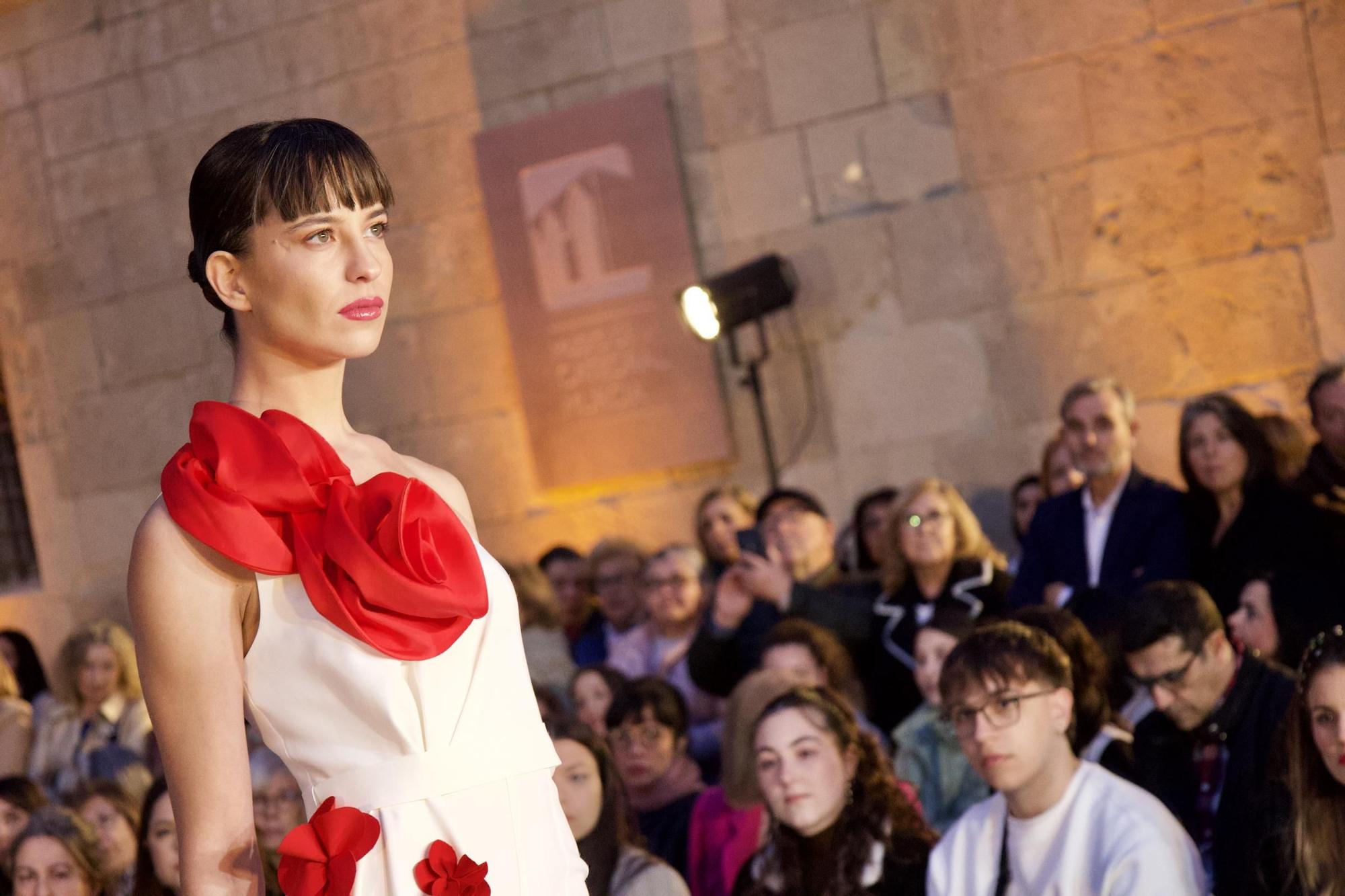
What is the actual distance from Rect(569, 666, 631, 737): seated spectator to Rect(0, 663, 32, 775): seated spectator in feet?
8.89

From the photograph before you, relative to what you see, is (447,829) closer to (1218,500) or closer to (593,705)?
(593,705)

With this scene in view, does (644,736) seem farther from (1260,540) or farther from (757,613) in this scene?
(1260,540)

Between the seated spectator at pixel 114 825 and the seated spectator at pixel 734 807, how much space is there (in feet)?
5.11

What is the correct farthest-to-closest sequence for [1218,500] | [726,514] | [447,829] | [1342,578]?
[726,514] < [1218,500] < [1342,578] < [447,829]

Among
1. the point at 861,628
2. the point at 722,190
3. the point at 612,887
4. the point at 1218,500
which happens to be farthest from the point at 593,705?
the point at 722,190

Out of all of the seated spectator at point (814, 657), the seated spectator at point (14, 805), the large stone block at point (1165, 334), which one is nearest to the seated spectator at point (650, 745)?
the seated spectator at point (814, 657)

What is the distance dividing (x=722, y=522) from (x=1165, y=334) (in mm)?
1958

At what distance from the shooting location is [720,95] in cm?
699

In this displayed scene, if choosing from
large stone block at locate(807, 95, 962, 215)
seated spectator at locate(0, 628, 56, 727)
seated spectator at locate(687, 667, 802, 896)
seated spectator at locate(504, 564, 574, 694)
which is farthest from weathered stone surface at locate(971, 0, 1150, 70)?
seated spectator at locate(0, 628, 56, 727)

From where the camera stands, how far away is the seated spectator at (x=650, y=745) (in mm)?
4480

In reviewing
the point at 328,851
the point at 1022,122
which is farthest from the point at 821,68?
the point at 328,851

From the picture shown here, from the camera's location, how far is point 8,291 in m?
8.62

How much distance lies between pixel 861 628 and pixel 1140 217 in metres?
2.52

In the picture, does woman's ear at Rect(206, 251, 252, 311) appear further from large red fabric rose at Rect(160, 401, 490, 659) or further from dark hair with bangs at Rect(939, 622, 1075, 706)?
dark hair with bangs at Rect(939, 622, 1075, 706)
